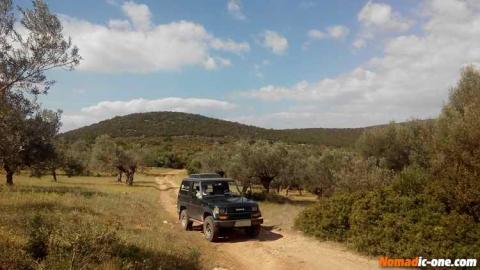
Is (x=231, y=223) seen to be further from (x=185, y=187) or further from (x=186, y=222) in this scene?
(x=185, y=187)

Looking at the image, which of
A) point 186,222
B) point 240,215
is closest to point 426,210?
point 240,215

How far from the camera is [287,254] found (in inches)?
448

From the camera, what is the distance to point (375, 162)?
26.4 metres

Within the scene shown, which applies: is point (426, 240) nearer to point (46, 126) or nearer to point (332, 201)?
point (332, 201)

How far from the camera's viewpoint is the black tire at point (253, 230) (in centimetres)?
1408

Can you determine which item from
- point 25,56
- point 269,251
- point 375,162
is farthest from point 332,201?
point 375,162

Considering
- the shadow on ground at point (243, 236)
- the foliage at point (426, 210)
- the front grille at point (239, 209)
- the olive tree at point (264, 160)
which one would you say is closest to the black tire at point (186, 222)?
the shadow on ground at point (243, 236)

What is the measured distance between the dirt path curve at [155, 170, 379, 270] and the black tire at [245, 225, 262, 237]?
8.7 inches

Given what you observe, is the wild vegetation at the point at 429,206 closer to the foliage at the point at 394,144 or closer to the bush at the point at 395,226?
the bush at the point at 395,226

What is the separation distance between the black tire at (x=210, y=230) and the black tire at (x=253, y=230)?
1311 millimetres

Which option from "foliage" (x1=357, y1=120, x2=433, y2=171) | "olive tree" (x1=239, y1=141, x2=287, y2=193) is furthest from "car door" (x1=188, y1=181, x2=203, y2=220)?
"olive tree" (x1=239, y1=141, x2=287, y2=193)

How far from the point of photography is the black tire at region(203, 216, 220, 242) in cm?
1335

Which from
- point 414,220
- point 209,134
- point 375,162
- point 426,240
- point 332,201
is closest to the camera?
point 426,240

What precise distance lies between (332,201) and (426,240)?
14.1 ft
